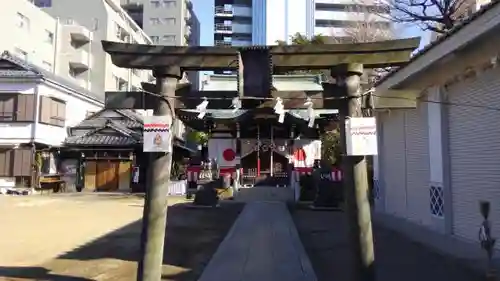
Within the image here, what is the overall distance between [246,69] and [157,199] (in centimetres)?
231

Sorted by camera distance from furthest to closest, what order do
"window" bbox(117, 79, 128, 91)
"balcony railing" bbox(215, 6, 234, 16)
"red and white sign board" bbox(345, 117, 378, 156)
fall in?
"balcony railing" bbox(215, 6, 234, 16)
"window" bbox(117, 79, 128, 91)
"red and white sign board" bbox(345, 117, 378, 156)

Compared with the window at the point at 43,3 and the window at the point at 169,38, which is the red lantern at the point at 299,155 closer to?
the window at the point at 43,3

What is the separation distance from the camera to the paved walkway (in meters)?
7.27

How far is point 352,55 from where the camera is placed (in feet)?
22.8

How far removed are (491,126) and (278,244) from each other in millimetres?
4958

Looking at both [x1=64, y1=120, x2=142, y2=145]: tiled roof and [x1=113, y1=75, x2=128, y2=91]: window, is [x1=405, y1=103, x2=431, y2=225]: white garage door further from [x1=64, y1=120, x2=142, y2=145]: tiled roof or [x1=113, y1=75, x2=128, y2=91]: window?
[x1=113, y1=75, x2=128, y2=91]: window

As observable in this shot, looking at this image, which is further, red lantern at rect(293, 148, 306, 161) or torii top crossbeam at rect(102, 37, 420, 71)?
red lantern at rect(293, 148, 306, 161)

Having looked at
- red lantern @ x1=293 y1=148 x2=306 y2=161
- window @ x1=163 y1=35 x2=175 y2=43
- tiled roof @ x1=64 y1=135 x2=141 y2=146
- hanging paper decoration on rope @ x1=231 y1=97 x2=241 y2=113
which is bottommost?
hanging paper decoration on rope @ x1=231 y1=97 x2=241 y2=113

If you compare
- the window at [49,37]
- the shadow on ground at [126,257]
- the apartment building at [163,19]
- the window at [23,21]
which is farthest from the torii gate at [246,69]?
the apartment building at [163,19]

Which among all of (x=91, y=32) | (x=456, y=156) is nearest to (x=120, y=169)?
(x=91, y=32)

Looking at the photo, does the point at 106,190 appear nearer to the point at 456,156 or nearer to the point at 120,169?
the point at 120,169

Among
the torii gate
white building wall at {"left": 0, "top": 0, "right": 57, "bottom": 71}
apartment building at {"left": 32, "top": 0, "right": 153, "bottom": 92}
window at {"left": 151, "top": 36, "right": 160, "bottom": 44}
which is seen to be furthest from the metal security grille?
window at {"left": 151, "top": 36, "right": 160, "bottom": 44}

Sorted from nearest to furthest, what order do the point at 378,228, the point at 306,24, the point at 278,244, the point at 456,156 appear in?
the point at 278,244 < the point at 456,156 < the point at 378,228 < the point at 306,24

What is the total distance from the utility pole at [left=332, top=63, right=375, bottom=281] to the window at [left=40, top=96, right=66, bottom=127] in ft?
91.6
